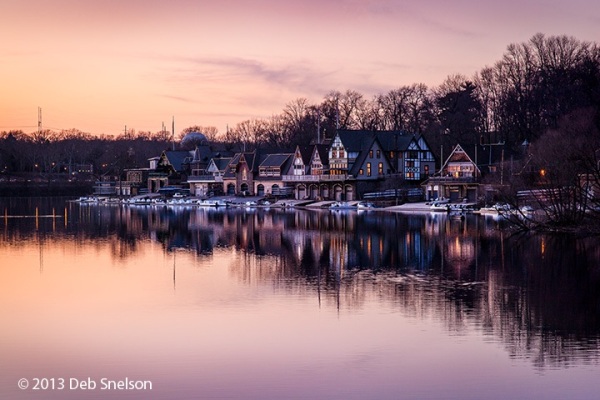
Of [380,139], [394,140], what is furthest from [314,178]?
[394,140]

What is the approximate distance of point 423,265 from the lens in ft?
119

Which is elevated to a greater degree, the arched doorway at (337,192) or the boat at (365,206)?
the arched doorway at (337,192)

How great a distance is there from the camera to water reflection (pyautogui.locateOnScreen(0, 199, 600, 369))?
75.9 ft

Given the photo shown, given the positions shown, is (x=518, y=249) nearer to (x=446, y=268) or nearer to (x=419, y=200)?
(x=446, y=268)

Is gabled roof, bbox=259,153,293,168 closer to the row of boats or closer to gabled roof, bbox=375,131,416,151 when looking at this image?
the row of boats

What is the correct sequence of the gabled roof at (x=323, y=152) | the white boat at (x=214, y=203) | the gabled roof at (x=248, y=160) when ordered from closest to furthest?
the gabled roof at (x=323, y=152)
the white boat at (x=214, y=203)
the gabled roof at (x=248, y=160)

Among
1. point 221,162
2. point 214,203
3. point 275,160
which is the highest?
point 275,160

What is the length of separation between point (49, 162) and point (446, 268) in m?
146

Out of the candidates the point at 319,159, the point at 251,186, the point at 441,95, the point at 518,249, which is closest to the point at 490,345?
the point at 518,249

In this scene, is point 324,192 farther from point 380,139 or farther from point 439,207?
point 439,207

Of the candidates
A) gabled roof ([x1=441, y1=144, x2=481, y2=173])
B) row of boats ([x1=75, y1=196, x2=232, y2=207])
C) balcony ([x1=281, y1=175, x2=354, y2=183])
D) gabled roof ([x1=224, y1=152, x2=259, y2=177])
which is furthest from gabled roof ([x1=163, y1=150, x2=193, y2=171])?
gabled roof ([x1=441, y1=144, x2=481, y2=173])

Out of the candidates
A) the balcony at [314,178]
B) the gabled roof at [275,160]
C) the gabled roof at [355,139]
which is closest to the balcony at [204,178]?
the gabled roof at [275,160]

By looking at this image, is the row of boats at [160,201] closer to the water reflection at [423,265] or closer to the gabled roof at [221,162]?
the gabled roof at [221,162]

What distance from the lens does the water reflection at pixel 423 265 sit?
23125 mm
